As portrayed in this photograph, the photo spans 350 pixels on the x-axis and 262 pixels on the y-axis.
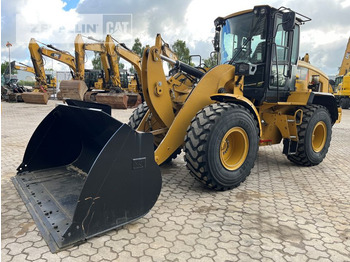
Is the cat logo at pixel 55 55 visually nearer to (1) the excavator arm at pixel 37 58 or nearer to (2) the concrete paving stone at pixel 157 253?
(1) the excavator arm at pixel 37 58

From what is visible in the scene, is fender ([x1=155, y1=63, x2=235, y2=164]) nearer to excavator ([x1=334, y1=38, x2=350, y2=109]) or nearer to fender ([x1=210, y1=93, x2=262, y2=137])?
fender ([x1=210, y1=93, x2=262, y2=137])

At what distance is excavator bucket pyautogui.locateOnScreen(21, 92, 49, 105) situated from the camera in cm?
1927

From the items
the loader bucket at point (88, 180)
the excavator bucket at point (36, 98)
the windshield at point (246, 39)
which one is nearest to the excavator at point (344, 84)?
the windshield at point (246, 39)

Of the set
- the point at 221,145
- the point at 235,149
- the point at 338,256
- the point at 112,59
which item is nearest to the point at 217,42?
the point at 235,149

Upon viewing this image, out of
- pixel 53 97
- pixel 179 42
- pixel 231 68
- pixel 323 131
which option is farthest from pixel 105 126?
pixel 179 42

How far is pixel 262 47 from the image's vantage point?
4559 mm

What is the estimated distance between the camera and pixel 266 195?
387 centimetres

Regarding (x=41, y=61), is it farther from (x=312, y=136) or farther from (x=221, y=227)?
(x=221, y=227)

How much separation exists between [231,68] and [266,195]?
1.84 metres

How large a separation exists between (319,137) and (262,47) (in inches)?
95.1

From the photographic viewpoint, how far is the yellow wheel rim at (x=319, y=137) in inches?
221

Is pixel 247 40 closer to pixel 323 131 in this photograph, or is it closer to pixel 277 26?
pixel 277 26

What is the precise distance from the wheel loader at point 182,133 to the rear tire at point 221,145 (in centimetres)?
1

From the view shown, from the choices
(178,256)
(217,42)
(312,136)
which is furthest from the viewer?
(312,136)
